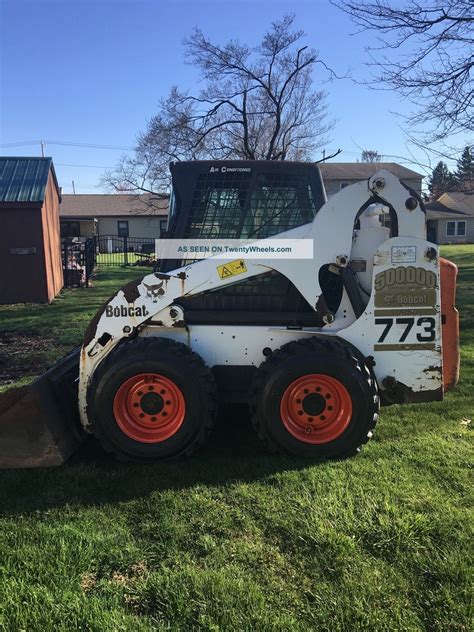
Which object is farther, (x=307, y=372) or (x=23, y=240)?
(x=23, y=240)

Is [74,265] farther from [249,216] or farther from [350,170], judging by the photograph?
[350,170]

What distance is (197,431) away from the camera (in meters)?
3.79

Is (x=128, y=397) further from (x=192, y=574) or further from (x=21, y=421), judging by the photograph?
(x=192, y=574)

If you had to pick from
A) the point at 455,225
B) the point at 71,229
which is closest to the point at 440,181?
the point at 71,229

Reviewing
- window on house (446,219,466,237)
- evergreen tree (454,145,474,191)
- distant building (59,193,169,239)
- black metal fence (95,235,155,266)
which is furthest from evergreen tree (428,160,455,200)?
window on house (446,219,466,237)

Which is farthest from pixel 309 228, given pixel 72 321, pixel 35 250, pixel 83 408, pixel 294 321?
pixel 35 250

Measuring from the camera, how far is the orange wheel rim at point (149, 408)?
3.83m

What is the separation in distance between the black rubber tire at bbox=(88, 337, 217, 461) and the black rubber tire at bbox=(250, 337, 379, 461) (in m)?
0.38

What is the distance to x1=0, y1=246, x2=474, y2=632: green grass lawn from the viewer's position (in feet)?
7.60

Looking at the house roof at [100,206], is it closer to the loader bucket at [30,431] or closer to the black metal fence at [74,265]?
the black metal fence at [74,265]

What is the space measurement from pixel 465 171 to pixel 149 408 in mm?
9819

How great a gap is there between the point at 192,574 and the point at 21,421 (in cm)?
183

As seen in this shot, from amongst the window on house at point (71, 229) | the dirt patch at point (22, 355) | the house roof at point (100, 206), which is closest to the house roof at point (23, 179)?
the dirt patch at point (22, 355)

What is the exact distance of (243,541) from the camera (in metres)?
2.87
